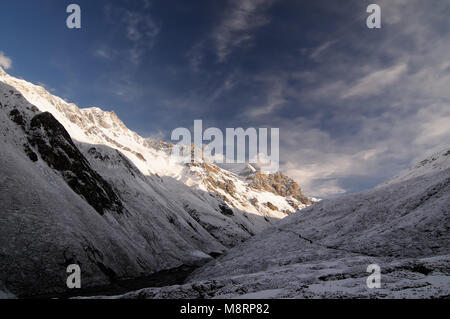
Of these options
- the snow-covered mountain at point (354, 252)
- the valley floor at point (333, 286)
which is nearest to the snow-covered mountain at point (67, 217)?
the snow-covered mountain at point (354, 252)

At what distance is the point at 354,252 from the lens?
30.5 metres

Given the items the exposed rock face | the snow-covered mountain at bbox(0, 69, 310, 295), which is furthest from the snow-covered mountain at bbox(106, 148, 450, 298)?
the exposed rock face

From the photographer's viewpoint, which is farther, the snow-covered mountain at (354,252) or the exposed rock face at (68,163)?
the exposed rock face at (68,163)

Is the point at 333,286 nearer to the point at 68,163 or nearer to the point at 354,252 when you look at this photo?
the point at 354,252

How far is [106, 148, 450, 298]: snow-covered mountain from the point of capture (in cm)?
1694

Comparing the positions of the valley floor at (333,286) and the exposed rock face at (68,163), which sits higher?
the exposed rock face at (68,163)

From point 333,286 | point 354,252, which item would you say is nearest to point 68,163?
point 354,252

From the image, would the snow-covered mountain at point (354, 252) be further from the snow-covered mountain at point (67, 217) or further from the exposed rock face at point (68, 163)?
the exposed rock face at point (68, 163)

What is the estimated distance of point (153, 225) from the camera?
71.9 meters

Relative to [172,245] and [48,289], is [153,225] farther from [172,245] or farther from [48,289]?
[48,289]

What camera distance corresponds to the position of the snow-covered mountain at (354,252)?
1694 cm

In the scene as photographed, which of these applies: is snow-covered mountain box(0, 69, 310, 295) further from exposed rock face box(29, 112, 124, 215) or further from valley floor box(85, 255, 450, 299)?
valley floor box(85, 255, 450, 299)
